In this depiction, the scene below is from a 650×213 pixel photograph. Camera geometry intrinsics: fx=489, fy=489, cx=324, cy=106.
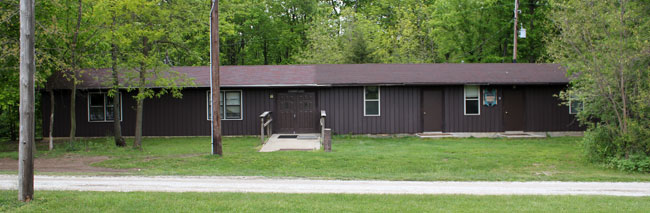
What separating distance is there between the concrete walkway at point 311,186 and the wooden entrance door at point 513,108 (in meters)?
9.67

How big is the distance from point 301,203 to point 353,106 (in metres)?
12.1

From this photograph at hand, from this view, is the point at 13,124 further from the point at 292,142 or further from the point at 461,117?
the point at 461,117

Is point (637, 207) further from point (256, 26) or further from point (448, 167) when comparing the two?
point (256, 26)

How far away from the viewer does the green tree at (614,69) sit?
11.7 m

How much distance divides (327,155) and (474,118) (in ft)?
28.5

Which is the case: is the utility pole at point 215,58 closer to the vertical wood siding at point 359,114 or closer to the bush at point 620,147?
the vertical wood siding at point 359,114

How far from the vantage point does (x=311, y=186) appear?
30.1 feet

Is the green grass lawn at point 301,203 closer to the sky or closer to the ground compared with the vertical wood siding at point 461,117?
closer to the ground

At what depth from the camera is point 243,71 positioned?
20375 millimetres

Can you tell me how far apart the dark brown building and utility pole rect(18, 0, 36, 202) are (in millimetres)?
11897

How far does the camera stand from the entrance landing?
14.9 meters

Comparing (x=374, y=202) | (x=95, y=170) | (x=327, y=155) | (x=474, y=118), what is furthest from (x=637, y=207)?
(x=474, y=118)

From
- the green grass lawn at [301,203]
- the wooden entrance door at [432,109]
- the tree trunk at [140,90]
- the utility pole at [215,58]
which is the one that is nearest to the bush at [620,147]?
the green grass lawn at [301,203]

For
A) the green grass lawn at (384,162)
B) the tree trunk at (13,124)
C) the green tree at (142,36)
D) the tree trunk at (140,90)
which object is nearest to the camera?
the green grass lawn at (384,162)
